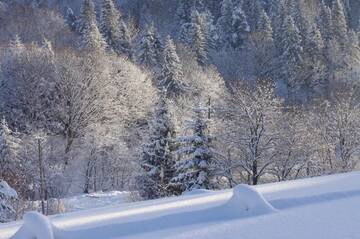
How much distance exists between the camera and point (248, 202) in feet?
15.7

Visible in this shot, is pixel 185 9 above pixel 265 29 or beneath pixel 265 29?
above

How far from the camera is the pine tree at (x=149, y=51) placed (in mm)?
49000

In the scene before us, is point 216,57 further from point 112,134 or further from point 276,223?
point 276,223

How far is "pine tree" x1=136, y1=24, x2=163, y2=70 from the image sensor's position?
49000 millimetres

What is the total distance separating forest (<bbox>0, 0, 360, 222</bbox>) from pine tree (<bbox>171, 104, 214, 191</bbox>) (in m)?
0.06

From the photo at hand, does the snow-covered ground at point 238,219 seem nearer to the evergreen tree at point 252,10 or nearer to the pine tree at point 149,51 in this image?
the pine tree at point 149,51

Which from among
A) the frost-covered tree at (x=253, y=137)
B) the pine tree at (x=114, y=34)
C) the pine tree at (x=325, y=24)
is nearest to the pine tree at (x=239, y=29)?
the pine tree at (x=325, y=24)

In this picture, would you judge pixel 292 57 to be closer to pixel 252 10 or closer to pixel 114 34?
pixel 252 10

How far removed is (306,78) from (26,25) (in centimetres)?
3097

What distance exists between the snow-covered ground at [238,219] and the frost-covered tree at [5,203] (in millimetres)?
13556

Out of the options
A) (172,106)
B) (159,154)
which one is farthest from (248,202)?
(172,106)

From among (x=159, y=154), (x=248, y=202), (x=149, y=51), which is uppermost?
(x=149, y=51)

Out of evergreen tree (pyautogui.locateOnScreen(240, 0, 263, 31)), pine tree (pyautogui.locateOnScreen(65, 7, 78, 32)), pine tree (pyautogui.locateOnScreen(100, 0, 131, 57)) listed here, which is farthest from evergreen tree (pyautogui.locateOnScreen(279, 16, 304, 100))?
pine tree (pyautogui.locateOnScreen(65, 7, 78, 32))

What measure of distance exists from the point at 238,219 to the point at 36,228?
5.35 ft
